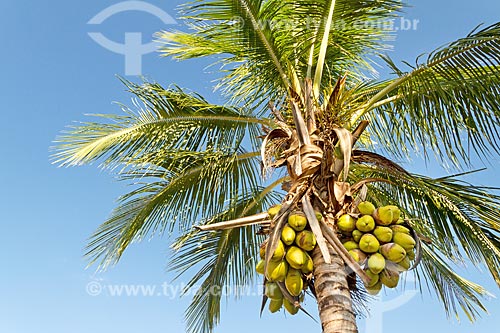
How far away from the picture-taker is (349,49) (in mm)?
6328

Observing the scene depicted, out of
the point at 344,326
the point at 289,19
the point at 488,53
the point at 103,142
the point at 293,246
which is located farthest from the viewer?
the point at 289,19

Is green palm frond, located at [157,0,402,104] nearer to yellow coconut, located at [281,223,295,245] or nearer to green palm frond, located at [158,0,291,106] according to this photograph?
green palm frond, located at [158,0,291,106]

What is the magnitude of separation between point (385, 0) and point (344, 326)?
11.6 feet

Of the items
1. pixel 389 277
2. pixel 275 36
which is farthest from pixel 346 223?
pixel 275 36

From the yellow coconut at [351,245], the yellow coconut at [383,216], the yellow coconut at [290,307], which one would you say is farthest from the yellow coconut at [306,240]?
the yellow coconut at [383,216]

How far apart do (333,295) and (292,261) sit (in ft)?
1.24

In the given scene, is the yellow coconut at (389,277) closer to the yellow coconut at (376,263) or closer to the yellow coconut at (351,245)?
the yellow coconut at (376,263)

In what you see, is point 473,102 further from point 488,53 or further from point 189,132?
point 189,132

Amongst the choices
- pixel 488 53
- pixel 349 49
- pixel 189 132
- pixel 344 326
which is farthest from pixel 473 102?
pixel 189 132

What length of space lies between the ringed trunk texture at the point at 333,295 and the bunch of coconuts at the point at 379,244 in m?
→ 0.21

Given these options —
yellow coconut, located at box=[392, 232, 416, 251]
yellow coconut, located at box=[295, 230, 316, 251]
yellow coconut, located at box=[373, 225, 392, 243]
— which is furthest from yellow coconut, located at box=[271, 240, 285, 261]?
yellow coconut, located at box=[392, 232, 416, 251]

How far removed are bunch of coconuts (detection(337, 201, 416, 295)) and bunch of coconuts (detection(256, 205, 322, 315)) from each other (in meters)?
0.33

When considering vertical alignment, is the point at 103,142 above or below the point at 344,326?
above

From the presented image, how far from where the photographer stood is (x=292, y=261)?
12.9 feet
